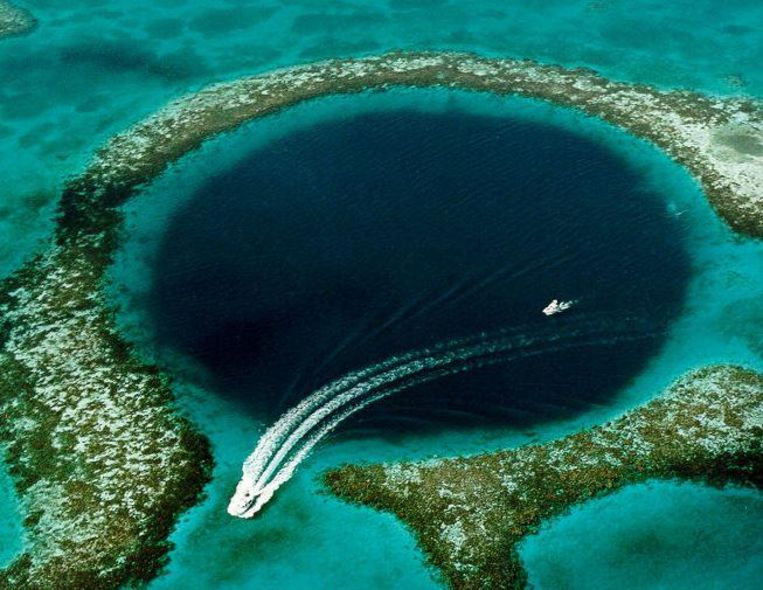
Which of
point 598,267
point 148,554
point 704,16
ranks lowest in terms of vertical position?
point 148,554

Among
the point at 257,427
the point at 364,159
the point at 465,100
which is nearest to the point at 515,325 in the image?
the point at 257,427

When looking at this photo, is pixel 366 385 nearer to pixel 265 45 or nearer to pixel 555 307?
pixel 555 307

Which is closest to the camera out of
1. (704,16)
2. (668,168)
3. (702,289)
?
(702,289)

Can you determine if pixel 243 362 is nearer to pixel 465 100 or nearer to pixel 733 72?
pixel 465 100

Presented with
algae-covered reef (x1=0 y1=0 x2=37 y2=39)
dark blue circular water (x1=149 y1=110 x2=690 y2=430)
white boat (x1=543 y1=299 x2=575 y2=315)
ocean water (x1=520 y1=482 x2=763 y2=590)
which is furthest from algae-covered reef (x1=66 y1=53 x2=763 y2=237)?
algae-covered reef (x1=0 y1=0 x2=37 y2=39)

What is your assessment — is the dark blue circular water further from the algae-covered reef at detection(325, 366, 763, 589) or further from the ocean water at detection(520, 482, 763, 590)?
the ocean water at detection(520, 482, 763, 590)
